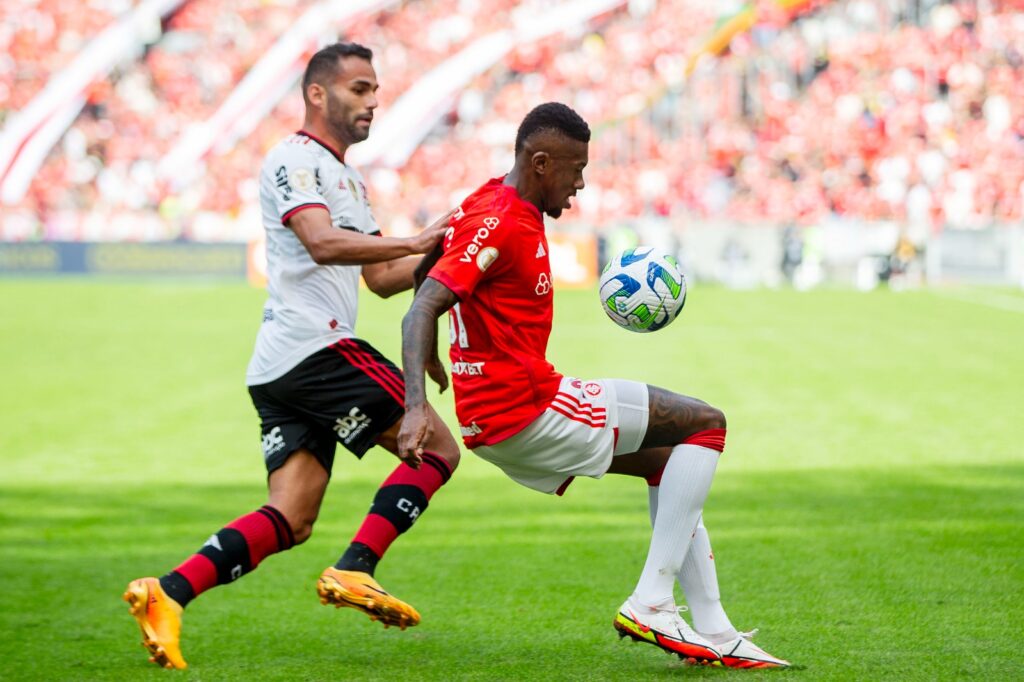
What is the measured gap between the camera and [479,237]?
14.5 ft

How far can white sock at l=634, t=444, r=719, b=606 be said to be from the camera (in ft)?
15.3

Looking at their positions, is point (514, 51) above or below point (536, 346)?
above

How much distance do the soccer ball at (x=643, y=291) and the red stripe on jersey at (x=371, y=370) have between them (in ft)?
2.72

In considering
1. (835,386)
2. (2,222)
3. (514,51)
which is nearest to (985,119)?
(514,51)

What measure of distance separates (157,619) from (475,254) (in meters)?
1.65

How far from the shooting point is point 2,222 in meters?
38.6

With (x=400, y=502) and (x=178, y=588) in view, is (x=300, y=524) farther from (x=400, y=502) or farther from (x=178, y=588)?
(x=178, y=588)

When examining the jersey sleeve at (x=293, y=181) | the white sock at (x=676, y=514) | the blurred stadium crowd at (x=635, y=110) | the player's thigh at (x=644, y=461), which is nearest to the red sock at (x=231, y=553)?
the jersey sleeve at (x=293, y=181)

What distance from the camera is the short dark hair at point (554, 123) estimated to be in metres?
4.48

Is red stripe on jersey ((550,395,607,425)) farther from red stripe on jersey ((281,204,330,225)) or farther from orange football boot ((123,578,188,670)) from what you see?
orange football boot ((123,578,188,670))

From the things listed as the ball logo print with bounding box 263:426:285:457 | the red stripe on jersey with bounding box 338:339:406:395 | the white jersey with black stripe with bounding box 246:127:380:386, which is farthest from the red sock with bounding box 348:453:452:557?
the white jersey with black stripe with bounding box 246:127:380:386

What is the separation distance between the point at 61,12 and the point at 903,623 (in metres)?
45.6

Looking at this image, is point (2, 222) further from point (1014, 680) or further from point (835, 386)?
point (1014, 680)

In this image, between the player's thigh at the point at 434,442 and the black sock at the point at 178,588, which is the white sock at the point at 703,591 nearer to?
the player's thigh at the point at 434,442
